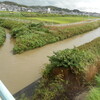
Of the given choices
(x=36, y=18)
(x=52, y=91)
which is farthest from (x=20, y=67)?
(x=36, y=18)

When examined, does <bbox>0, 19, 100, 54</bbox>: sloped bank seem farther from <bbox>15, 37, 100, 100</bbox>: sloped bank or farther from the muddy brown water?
<bbox>15, 37, 100, 100</bbox>: sloped bank

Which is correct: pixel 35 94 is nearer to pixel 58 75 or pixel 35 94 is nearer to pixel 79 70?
pixel 58 75

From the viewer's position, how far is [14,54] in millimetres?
11648

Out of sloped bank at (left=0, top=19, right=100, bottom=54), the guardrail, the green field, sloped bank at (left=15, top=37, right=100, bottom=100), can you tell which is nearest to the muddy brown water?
sloped bank at (left=0, top=19, right=100, bottom=54)

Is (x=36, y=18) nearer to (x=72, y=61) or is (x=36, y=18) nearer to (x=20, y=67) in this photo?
(x=20, y=67)

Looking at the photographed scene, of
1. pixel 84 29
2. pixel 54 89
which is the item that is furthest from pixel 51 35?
pixel 54 89

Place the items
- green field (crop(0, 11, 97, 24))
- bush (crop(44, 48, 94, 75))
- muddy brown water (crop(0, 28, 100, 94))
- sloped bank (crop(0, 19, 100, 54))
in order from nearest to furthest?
bush (crop(44, 48, 94, 75)), muddy brown water (crop(0, 28, 100, 94)), sloped bank (crop(0, 19, 100, 54)), green field (crop(0, 11, 97, 24))

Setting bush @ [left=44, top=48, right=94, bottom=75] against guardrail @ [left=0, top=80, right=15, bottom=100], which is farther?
bush @ [left=44, top=48, right=94, bottom=75]

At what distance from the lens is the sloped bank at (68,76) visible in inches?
208

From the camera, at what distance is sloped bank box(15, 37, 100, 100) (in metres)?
5.29

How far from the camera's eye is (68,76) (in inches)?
239

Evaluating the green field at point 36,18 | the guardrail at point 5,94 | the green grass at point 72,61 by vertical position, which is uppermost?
the guardrail at point 5,94

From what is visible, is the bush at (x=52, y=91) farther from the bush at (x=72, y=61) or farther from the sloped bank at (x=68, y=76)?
the bush at (x=72, y=61)

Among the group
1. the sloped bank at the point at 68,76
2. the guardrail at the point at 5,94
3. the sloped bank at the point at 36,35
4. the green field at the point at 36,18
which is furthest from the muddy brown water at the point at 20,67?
the green field at the point at 36,18
